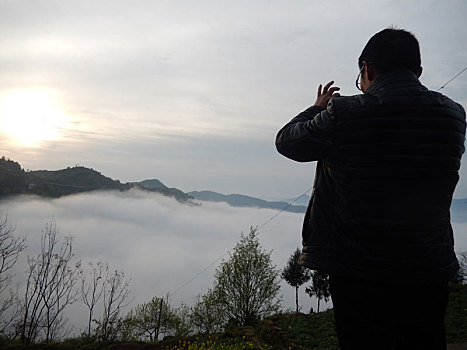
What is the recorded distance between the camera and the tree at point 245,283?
2631 cm

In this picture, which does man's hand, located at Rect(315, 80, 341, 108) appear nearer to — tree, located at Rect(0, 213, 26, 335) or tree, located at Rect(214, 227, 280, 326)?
tree, located at Rect(0, 213, 26, 335)

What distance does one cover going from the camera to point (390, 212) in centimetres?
131

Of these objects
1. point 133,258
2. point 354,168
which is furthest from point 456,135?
point 133,258

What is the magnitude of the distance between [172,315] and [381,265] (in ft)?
125

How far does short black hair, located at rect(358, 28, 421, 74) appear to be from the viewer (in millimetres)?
1529

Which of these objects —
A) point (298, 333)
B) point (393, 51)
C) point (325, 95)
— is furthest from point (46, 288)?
point (393, 51)

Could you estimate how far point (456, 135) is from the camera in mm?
1402

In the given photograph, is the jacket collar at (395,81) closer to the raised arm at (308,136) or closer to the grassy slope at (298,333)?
the raised arm at (308,136)

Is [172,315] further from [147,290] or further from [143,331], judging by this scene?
[147,290]

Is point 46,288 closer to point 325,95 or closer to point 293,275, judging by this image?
point 293,275

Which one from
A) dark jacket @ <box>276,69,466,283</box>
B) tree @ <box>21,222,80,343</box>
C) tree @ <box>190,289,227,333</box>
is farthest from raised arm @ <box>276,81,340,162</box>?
tree @ <box>190,289,227,333</box>

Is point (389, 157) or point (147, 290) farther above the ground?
point (389, 157)

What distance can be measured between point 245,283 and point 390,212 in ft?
86.3

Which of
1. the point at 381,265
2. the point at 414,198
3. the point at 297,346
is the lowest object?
the point at 297,346
